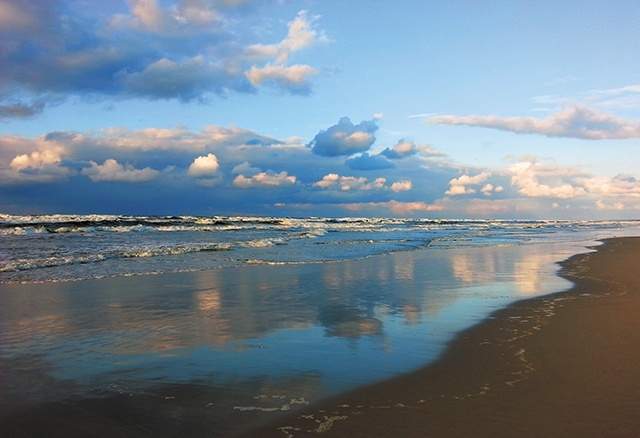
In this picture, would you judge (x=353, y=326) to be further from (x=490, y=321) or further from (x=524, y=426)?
(x=524, y=426)

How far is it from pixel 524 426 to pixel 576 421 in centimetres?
48

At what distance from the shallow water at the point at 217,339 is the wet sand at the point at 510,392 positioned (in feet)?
1.26

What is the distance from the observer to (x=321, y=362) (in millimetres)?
5977

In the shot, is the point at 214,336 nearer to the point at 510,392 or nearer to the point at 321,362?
the point at 321,362

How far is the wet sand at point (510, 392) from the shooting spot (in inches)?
159

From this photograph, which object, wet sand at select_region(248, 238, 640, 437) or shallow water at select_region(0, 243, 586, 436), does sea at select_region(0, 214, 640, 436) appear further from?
wet sand at select_region(248, 238, 640, 437)


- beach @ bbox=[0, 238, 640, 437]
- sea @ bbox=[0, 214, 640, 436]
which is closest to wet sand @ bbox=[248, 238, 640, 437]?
beach @ bbox=[0, 238, 640, 437]

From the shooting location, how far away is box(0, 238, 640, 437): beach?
423 centimetres

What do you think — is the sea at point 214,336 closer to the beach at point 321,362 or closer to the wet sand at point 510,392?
the beach at point 321,362

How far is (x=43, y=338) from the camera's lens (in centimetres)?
734

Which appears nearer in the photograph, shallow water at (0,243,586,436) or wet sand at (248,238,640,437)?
wet sand at (248,238,640,437)

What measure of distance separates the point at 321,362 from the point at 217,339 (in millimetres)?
1969

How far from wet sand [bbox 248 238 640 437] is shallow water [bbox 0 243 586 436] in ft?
1.26

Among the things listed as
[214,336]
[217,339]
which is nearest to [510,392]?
[217,339]
